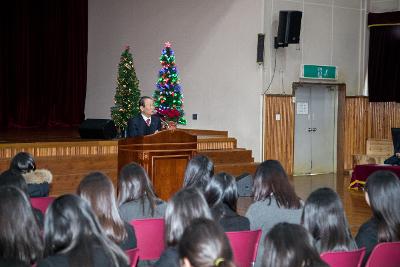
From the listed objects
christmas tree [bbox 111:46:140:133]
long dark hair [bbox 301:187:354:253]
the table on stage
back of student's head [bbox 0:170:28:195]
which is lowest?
the table on stage

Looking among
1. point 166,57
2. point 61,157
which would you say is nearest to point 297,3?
point 166,57

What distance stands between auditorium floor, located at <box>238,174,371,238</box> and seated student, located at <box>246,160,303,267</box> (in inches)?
155

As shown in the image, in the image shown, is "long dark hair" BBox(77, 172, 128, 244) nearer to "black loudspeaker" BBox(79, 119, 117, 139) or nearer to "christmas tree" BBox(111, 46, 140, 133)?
"black loudspeaker" BBox(79, 119, 117, 139)

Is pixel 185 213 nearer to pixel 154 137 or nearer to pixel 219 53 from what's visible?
pixel 154 137

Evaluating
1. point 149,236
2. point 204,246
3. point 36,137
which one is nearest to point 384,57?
point 36,137

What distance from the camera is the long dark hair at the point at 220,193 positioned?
175 inches

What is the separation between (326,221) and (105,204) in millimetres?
1208

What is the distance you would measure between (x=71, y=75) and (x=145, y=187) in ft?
47.1

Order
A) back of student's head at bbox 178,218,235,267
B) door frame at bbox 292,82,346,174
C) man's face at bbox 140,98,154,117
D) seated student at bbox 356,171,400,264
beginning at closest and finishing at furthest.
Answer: back of student's head at bbox 178,218,235,267 < seated student at bbox 356,171,400,264 < man's face at bbox 140,98,154,117 < door frame at bbox 292,82,346,174

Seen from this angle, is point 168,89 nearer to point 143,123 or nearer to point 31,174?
point 143,123

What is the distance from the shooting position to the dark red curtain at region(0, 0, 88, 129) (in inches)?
697

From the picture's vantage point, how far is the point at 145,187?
4.74 meters

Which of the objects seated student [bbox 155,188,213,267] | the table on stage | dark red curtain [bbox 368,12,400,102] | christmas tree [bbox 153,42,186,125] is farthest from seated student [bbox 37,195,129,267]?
dark red curtain [bbox 368,12,400,102]

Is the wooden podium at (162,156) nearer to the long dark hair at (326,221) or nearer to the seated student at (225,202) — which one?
the seated student at (225,202)
